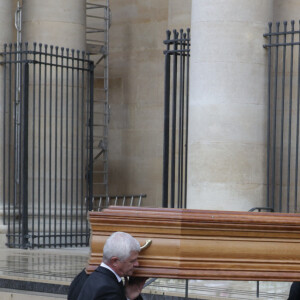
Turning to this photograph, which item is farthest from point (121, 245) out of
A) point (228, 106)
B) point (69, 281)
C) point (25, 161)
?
point (25, 161)

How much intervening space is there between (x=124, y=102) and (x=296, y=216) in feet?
42.7

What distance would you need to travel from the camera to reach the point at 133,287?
451cm

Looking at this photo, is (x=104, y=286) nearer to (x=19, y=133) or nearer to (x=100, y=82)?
(x=19, y=133)

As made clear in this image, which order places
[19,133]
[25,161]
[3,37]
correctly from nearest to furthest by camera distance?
[25,161], [19,133], [3,37]

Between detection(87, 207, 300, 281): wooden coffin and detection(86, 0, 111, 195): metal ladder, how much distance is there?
1256 cm

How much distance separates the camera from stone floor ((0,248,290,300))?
30.0ft

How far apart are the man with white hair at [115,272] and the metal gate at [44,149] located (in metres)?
10.0

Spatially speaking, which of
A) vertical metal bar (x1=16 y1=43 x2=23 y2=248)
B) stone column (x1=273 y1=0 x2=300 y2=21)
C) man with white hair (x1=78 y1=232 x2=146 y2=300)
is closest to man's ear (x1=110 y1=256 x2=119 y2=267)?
man with white hair (x1=78 y1=232 x2=146 y2=300)

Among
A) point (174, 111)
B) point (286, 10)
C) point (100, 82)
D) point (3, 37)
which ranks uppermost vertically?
point (286, 10)

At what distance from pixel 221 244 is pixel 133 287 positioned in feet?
1.82

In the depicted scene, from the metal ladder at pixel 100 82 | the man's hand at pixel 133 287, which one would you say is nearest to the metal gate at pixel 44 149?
the metal ladder at pixel 100 82

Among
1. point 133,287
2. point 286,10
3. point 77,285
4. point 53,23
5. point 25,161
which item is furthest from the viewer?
point 53,23

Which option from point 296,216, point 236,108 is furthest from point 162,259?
point 236,108

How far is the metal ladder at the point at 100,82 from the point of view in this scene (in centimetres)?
1702
